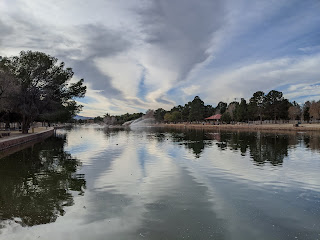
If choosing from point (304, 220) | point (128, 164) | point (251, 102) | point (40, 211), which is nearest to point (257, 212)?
point (304, 220)

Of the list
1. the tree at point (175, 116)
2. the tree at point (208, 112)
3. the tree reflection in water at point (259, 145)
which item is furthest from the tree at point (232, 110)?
the tree reflection in water at point (259, 145)

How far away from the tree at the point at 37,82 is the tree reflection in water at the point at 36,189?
88.6 feet

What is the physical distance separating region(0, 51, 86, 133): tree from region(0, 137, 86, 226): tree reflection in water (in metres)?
27.0

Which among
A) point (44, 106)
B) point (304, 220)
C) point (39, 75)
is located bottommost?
point (304, 220)

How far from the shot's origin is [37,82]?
44.0m

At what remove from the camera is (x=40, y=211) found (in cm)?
857

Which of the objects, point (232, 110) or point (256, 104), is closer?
point (256, 104)

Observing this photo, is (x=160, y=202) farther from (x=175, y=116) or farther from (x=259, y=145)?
(x=175, y=116)

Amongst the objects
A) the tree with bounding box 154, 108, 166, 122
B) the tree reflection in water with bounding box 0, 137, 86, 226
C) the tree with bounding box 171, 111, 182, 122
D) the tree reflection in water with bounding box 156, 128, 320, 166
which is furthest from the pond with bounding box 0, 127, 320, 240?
the tree with bounding box 154, 108, 166, 122

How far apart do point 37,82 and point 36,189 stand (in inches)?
1483

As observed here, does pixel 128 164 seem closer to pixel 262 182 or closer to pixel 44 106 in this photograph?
pixel 262 182

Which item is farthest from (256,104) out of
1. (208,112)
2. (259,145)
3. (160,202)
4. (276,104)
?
(160,202)

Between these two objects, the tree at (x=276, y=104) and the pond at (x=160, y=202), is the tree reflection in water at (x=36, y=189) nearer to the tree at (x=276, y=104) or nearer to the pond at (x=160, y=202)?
the pond at (x=160, y=202)

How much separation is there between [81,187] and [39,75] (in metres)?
38.2
